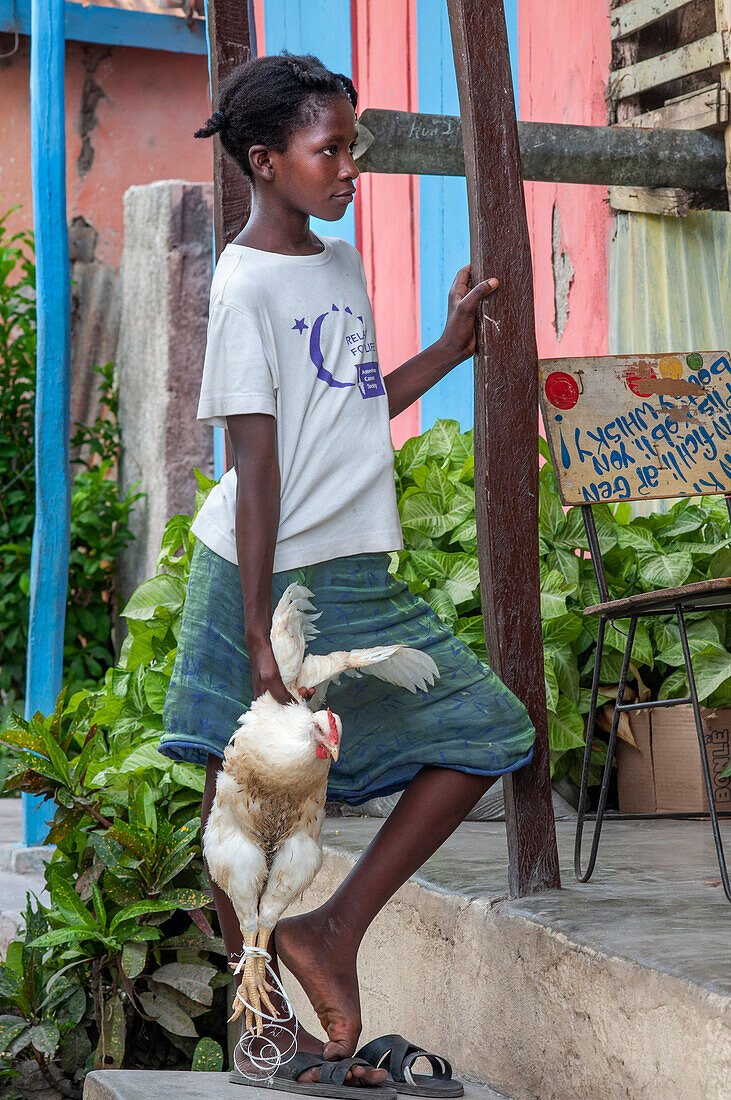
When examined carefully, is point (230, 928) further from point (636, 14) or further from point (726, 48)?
point (636, 14)

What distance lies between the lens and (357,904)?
2.06m

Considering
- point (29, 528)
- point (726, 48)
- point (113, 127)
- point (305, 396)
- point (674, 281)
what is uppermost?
point (113, 127)

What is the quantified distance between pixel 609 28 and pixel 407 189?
1268mm

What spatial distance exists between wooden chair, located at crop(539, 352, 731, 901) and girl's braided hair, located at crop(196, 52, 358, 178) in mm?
912

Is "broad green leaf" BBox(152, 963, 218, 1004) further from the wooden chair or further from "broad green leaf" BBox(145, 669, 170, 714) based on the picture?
the wooden chair

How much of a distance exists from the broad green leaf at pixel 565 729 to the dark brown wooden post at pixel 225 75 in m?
1.52

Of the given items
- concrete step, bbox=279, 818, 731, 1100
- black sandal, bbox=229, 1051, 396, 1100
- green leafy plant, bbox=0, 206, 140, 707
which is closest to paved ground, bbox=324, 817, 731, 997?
concrete step, bbox=279, 818, 731, 1100

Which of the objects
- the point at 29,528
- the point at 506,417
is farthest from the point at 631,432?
the point at 29,528

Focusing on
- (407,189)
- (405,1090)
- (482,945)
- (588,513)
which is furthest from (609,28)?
(405,1090)

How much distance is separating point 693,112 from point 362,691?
2280 mm

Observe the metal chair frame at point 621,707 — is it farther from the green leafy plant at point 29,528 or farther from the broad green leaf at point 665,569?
the green leafy plant at point 29,528

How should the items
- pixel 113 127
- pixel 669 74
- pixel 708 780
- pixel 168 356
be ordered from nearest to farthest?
1. pixel 708 780
2. pixel 669 74
3. pixel 168 356
4. pixel 113 127

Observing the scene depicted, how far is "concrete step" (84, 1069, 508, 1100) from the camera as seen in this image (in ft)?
6.52

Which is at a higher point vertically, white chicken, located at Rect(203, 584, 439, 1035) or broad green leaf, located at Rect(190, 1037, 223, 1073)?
white chicken, located at Rect(203, 584, 439, 1035)
